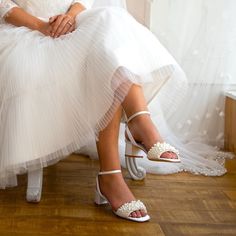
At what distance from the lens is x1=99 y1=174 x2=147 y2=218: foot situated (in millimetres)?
1484

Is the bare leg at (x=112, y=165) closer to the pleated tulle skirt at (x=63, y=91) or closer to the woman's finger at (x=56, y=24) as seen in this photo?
the pleated tulle skirt at (x=63, y=91)

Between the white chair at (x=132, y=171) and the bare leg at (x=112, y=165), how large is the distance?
21cm

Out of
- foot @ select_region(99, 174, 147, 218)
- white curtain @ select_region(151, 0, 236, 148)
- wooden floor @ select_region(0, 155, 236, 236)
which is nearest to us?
wooden floor @ select_region(0, 155, 236, 236)

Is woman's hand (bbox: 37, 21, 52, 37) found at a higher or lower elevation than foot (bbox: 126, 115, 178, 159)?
higher

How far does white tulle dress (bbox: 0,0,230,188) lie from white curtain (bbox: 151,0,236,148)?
79 cm

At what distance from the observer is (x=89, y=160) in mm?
2148

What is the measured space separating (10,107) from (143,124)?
0.40 metres

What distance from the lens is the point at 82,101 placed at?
1.48 metres

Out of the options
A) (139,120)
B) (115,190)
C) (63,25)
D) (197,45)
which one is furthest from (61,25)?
(197,45)

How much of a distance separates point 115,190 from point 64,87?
1.13 ft

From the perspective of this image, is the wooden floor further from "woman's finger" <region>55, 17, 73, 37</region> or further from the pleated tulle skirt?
"woman's finger" <region>55, 17, 73, 37</region>

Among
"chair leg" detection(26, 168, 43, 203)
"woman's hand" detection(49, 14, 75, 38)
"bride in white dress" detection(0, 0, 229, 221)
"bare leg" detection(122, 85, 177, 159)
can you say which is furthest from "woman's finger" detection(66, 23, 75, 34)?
"chair leg" detection(26, 168, 43, 203)

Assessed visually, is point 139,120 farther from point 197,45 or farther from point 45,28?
point 197,45

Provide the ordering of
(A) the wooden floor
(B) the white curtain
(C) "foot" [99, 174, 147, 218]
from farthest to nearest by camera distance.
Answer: (B) the white curtain, (C) "foot" [99, 174, 147, 218], (A) the wooden floor
